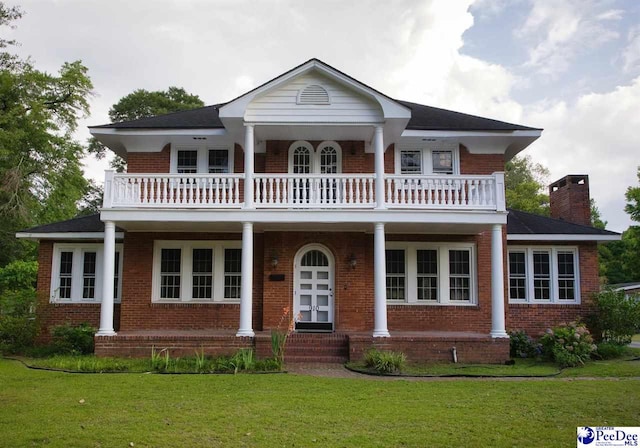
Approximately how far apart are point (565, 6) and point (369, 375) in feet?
39.8

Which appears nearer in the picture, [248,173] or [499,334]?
[499,334]

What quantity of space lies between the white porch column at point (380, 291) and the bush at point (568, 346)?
431 centimetres

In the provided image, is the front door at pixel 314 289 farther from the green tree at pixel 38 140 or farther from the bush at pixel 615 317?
the green tree at pixel 38 140

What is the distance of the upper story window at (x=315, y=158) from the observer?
15859 millimetres

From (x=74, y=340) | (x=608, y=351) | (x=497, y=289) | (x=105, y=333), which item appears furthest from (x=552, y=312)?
(x=74, y=340)

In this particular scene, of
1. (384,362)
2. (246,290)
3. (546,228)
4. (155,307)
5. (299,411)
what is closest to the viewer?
(299,411)

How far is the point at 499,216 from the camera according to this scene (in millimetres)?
13805

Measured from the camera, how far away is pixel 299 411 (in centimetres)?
756

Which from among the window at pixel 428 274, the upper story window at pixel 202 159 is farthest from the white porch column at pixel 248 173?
the window at pixel 428 274

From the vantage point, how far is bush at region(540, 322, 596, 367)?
12.7 metres

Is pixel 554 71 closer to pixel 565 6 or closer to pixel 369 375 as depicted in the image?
pixel 565 6

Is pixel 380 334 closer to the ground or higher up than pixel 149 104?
closer to the ground

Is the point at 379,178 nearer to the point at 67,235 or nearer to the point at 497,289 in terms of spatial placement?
the point at 497,289

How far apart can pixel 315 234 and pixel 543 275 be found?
7.41 m
